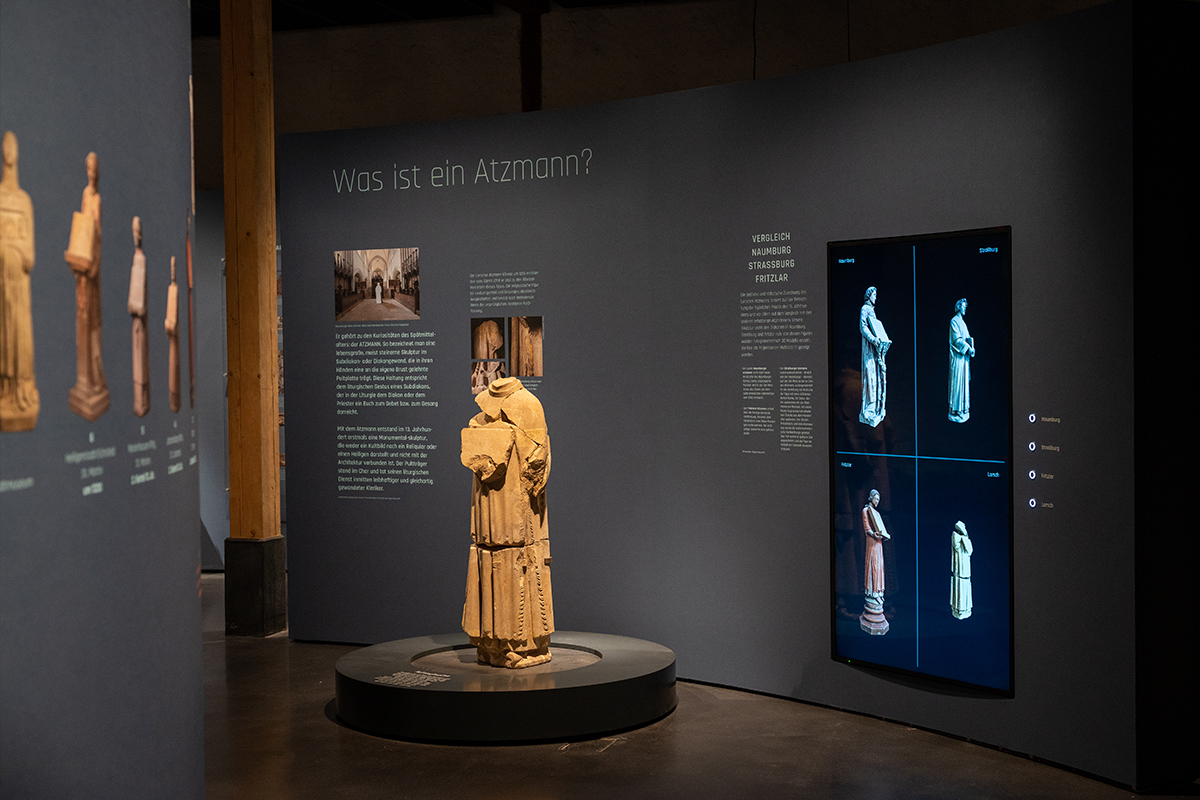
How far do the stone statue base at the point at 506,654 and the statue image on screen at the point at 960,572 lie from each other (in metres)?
2.42

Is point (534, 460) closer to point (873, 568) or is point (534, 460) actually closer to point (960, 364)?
point (873, 568)

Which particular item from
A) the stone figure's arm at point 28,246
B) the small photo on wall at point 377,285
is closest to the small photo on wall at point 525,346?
the small photo on wall at point 377,285

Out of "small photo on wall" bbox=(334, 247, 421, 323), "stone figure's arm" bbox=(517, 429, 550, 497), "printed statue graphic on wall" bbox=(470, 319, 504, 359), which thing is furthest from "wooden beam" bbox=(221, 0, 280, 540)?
"stone figure's arm" bbox=(517, 429, 550, 497)

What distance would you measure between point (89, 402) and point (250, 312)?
7.78m

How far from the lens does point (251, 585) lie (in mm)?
9922

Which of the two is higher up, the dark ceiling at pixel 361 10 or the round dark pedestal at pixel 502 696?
the dark ceiling at pixel 361 10

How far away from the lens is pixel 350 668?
7.17m

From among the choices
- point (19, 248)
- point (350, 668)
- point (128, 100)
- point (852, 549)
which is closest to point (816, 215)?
point (852, 549)

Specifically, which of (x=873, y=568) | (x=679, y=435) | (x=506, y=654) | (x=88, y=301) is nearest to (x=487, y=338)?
(x=679, y=435)

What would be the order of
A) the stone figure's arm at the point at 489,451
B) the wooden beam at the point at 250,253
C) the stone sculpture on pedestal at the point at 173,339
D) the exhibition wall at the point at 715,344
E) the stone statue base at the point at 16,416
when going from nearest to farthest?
the stone statue base at the point at 16,416 < the stone sculpture on pedestal at the point at 173,339 < the exhibition wall at the point at 715,344 < the stone figure's arm at the point at 489,451 < the wooden beam at the point at 250,253

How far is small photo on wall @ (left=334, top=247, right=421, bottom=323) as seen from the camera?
9164mm

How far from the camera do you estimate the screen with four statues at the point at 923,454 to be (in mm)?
6410

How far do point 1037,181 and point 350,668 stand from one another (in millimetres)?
4796

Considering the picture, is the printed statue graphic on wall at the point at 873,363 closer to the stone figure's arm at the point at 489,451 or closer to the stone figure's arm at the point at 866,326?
the stone figure's arm at the point at 866,326
